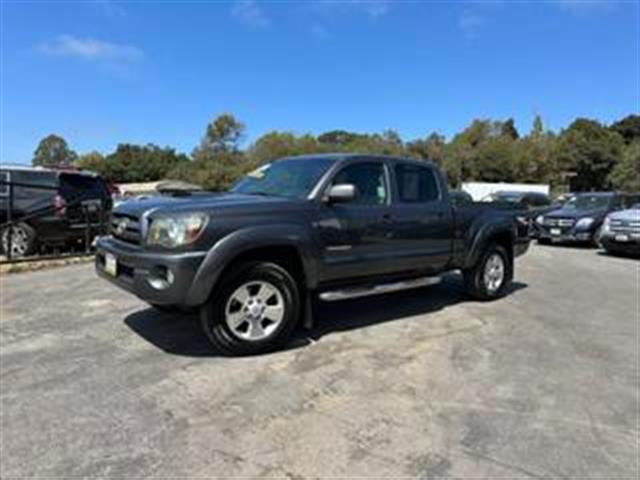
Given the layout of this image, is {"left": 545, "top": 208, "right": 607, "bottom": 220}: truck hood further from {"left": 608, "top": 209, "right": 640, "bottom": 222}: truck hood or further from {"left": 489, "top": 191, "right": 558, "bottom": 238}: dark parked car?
{"left": 608, "top": 209, "right": 640, "bottom": 222}: truck hood

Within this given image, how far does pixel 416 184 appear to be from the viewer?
742 cm

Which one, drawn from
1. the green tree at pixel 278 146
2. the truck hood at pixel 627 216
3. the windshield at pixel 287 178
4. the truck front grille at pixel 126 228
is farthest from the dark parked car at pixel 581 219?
the green tree at pixel 278 146

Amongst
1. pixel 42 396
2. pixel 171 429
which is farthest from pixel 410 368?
pixel 42 396

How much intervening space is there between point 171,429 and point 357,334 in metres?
2.70

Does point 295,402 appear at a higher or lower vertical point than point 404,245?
lower

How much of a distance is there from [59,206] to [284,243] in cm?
786

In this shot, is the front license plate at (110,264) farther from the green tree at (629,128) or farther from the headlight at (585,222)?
the green tree at (629,128)

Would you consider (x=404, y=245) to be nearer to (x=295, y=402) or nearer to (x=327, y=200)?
(x=327, y=200)

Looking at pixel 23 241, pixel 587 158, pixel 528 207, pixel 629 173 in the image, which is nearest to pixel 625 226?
pixel 528 207

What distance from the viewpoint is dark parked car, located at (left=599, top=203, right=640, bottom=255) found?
15.6 metres

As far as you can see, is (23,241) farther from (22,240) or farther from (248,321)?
(248,321)

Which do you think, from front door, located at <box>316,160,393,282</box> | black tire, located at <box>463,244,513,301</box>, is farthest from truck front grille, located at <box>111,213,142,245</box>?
black tire, located at <box>463,244,513,301</box>

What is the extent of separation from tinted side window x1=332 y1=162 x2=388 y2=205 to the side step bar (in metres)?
0.87

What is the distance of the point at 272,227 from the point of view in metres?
5.75
